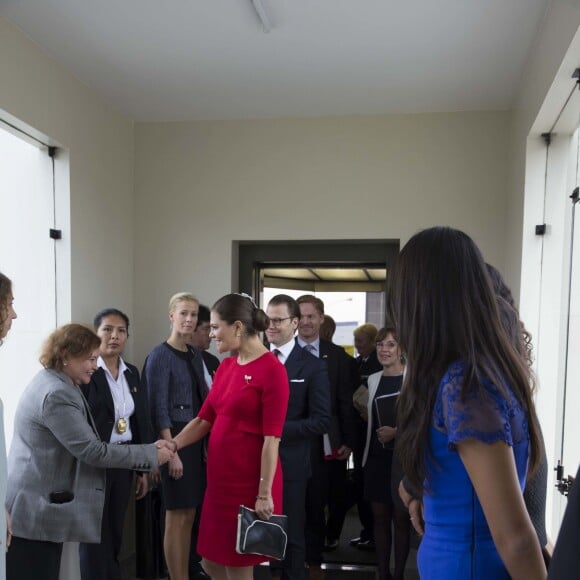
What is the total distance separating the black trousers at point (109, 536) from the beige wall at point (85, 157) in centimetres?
103

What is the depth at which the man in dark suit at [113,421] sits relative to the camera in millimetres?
3068

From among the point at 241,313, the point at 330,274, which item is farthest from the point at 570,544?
the point at 330,274

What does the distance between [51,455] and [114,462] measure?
10.5 inches

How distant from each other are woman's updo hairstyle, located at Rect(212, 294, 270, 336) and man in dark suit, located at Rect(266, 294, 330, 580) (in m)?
0.58

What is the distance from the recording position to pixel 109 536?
3.13 m

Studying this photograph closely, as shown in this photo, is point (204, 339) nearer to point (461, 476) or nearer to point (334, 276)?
point (334, 276)

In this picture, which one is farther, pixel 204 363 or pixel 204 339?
pixel 204 339

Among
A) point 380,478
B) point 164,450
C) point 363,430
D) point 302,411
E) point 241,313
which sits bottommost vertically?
point 380,478

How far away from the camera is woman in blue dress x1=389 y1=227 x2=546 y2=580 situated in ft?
3.78

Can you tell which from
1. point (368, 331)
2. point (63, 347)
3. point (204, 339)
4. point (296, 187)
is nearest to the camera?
point (63, 347)

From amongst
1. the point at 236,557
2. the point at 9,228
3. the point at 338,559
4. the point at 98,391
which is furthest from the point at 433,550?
the point at 338,559

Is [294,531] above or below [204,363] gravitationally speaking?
below

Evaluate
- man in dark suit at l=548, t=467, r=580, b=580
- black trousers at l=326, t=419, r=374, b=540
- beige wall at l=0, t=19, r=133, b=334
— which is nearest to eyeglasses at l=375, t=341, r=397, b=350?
black trousers at l=326, t=419, r=374, b=540

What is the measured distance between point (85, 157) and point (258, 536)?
254cm
